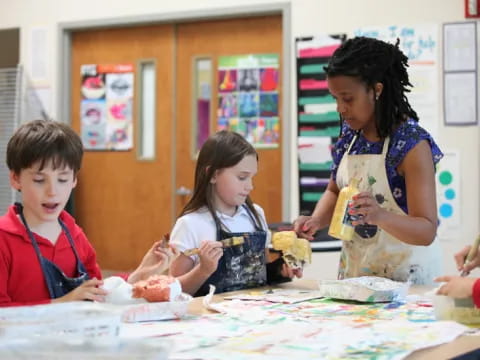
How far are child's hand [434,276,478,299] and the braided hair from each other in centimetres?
68

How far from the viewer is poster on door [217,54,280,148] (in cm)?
416

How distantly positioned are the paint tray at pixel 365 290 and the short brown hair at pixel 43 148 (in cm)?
67

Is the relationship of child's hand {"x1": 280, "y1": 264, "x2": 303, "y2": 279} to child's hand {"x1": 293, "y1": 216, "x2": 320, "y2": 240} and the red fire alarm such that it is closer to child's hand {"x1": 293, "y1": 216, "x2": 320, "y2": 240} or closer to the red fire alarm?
child's hand {"x1": 293, "y1": 216, "x2": 320, "y2": 240}

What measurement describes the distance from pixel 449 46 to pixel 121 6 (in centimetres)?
205

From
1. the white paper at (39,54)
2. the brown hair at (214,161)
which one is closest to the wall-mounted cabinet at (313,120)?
the white paper at (39,54)

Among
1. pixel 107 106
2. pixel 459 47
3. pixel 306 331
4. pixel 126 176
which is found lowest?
pixel 306 331

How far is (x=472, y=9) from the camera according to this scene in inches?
143

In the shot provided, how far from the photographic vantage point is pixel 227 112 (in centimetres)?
426

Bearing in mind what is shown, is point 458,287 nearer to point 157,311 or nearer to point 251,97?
point 157,311

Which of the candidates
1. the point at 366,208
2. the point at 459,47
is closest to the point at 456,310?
the point at 366,208

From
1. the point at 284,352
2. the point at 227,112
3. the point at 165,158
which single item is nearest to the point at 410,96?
the point at 227,112

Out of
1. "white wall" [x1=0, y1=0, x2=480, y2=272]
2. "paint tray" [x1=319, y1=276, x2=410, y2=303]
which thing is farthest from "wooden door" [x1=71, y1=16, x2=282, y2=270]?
"paint tray" [x1=319, y1=276, x2=410, y2=303]

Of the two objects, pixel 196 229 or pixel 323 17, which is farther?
pixel 323 17

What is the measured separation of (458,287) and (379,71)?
0.80 metres
